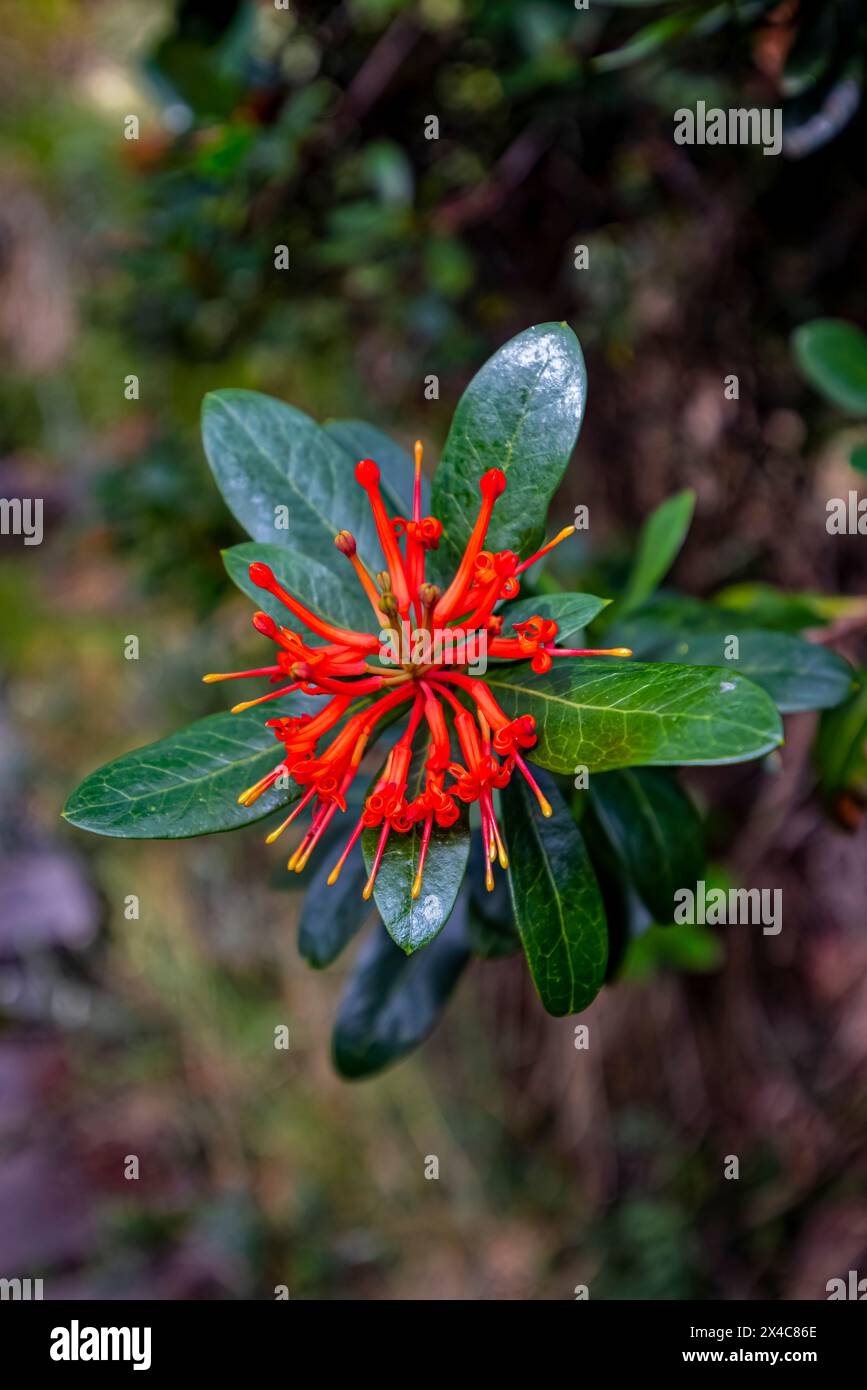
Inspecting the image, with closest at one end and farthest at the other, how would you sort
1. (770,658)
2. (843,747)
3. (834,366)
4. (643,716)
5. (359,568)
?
(643,716) < (359,568) < (770,658) < (843,747) < (834,366)

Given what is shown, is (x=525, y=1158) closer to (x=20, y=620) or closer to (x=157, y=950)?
(x=157, y=950)

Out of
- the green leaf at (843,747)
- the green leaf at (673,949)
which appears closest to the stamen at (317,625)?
the green leaf at (843,747)

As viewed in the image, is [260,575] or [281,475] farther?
[281,475]

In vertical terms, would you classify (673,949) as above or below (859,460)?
below

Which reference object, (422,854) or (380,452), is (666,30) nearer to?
(380,452)

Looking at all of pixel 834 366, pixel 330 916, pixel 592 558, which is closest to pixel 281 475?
pixel 330 916
